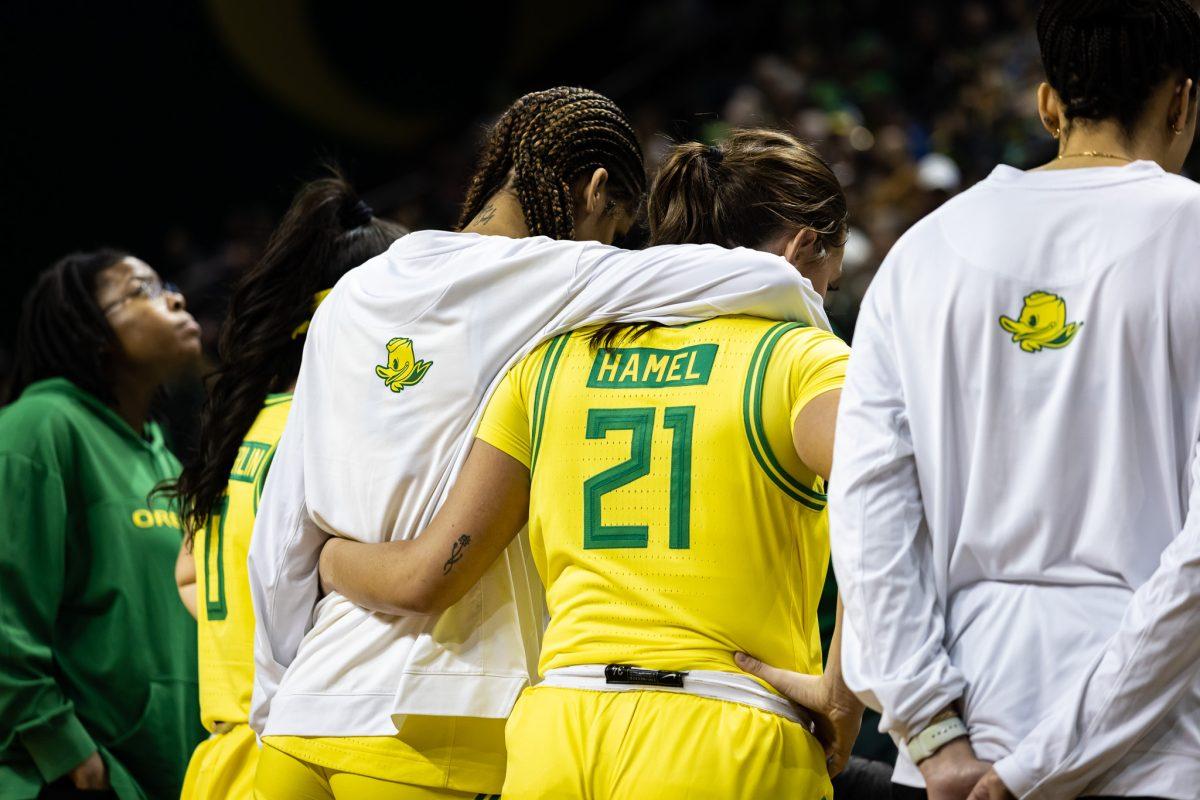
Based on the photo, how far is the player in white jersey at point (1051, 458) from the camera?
1.49m

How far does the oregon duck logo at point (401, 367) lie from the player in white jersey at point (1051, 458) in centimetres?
79

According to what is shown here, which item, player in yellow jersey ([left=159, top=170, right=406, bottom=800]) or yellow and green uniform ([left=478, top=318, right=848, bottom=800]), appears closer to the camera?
yellow and green uniform ([left=478, top=318, right=848, bottom=800])

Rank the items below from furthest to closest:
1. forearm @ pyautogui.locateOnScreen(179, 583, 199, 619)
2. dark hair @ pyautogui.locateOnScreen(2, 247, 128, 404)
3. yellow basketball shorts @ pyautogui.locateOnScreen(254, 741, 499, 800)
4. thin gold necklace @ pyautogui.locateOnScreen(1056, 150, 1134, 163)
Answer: dark hair @ pyautogui.locateOnScreen(2, 247, 128, 404), forearm @ pyautogui.locateOnScreen(179, 583, 199, 619), yellow basketball shorts @ pyautogui.locateOnScreen(254, 741, 499, 800), thin gold necklace @ pyautogui.locateOnScreen(1056, 150, 1134, 163)

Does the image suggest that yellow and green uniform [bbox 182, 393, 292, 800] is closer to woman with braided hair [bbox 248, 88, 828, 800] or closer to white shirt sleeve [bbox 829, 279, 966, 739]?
woman with braided hair [bbox 248, 88, 828, 800]

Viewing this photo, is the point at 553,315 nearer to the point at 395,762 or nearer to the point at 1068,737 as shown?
the point at 395,762

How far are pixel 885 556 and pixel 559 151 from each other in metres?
1.04

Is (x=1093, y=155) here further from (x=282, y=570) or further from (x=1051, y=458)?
(x=282, y=570)

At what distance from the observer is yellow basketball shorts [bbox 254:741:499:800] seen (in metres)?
2.18

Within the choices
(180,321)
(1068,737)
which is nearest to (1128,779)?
(1068,737)

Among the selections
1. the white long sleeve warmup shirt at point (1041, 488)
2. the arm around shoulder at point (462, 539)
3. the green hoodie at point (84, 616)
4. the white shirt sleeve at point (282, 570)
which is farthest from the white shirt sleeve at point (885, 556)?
the green hoodie at point (84, 616)

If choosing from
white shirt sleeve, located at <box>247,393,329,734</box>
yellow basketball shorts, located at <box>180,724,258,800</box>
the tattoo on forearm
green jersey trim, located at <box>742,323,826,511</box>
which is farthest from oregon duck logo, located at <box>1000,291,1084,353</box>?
yellow basketball shorts, located at <box>180,724,258,800</box>

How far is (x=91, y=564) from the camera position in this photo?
142 inches

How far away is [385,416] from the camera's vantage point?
2.26 metres

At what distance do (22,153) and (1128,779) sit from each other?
9.87 meters
